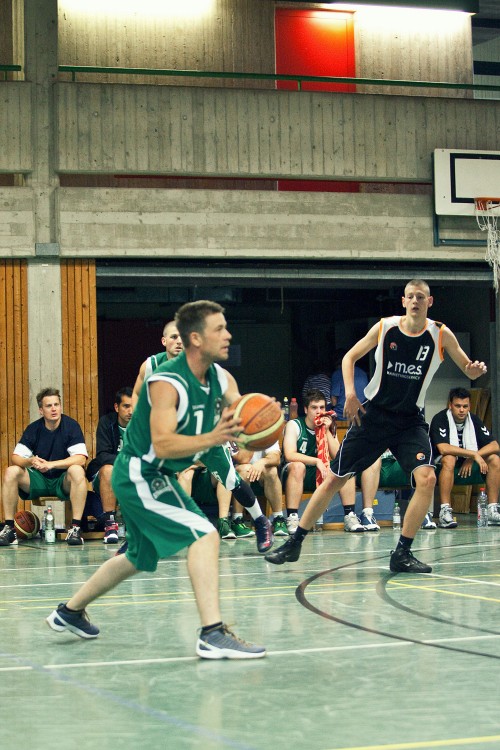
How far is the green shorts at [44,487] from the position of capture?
38.8ft

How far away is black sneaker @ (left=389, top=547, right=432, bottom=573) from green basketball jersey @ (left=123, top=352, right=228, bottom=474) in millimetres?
3300

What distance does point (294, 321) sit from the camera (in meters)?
22.9

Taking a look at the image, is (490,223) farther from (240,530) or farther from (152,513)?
(152,513)

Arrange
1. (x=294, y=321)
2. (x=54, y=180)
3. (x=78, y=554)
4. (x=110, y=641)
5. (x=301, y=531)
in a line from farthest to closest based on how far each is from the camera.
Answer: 1. (x=294, y=321)
2. (x=54, y=180)
3. (x=78, y=554)
4. (x=301, y=531)
5. (x=110, y=641)

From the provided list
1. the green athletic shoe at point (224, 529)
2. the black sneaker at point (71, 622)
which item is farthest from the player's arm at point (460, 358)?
the green athletic shoe at point (224, 529)

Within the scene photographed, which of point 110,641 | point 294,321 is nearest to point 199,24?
point 294,321

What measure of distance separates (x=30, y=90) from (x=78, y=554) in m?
6.30

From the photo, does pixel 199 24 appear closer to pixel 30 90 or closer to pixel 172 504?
pixel 30 90

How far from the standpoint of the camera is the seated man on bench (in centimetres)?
1317

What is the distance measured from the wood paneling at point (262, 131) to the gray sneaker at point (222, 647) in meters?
9.86

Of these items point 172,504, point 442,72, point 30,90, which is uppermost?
point 442,72

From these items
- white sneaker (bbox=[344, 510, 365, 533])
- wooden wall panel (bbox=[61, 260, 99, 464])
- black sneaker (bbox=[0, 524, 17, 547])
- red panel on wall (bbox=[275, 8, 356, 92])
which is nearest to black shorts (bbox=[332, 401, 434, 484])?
white sneaker (bbox=[344, 510, 365, 533])

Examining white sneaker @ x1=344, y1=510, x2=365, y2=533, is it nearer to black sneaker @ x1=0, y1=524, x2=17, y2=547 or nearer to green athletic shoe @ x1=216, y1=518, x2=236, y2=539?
green athletic shoe @ x1=216, y1=518, x2=236, y2=539

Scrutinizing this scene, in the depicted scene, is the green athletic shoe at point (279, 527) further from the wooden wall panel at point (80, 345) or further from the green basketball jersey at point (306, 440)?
the wooden wall panel at point (80, 345)
